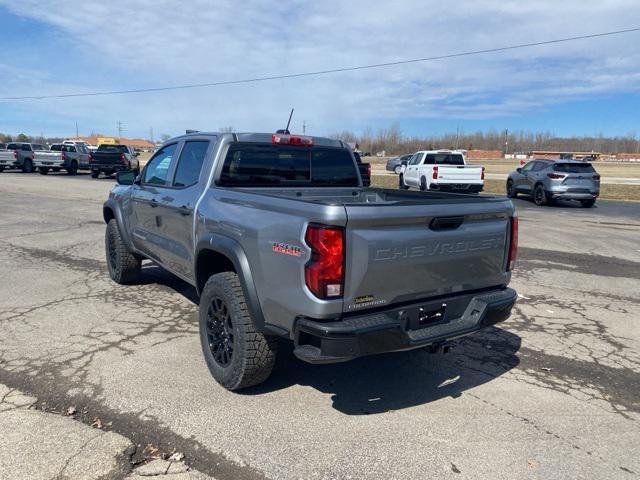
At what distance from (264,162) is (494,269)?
216cm

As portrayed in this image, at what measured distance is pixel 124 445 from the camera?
293 centimetres

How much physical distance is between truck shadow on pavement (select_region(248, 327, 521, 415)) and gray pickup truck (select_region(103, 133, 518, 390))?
1.70 feet

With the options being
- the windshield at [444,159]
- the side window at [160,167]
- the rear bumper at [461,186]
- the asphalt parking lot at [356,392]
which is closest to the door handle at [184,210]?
the side window at [160,167]

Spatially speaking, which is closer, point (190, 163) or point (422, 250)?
point (422, 250)

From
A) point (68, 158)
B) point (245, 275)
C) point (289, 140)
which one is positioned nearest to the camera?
point (245, 275)

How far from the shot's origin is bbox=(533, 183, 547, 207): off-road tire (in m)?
17.8

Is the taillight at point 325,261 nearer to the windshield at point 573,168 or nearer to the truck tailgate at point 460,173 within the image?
the windshield at point 573,168

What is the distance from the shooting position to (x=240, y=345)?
342 cm

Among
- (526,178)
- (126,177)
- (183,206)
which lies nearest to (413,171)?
(526,178)

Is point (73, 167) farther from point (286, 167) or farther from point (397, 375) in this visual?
point (397, 375)

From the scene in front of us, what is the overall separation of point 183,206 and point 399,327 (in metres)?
2.31

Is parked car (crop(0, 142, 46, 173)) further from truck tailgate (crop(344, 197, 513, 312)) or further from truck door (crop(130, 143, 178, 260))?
truck tailgate (crop(344, 197, 513, 312))

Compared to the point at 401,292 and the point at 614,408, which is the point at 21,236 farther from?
the point at 614,408

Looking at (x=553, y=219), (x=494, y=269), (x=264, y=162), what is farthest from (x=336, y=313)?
(x=553, y=219)
